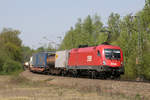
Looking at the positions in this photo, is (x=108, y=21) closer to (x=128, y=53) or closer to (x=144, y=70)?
(x=128, y=53)

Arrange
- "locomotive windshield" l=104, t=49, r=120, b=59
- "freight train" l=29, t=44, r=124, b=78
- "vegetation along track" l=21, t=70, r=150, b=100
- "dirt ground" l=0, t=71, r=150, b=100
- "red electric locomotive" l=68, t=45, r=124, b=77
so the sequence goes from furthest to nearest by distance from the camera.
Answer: "locomotive windshield" l=104, t=49, r=120, b=59 → "freight train" l=29, t=44, r=124, b=78 → "red electric locomotive" l=68, t=45, r=124, b=77 → "vegetation along track" l=21, t=70, r=150, b=100 → "dirt ground" l=0, t=71, r=150, b=100

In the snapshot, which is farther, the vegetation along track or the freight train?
the freight train

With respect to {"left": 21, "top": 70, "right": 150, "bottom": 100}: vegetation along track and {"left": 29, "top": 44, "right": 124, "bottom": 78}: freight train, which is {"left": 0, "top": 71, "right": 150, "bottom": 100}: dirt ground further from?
{"left": 29, "top": 44, "right": 124, "bottom": 78}: freight train

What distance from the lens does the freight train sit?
25.2 metres

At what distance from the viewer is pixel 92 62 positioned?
27094mm

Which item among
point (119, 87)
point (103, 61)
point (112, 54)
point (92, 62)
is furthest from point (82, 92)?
point (92, 62)

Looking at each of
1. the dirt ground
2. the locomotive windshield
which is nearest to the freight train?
the locomotive windshield

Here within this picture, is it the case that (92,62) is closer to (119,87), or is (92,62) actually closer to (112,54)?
(112,54)

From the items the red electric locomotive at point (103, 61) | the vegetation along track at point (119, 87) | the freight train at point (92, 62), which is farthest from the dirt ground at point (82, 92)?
the freight train at point (92, 62)

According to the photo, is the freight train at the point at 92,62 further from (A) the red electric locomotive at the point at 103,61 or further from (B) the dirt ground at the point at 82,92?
(B) the dirt ground at the point at 82,92

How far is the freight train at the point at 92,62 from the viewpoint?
992 inches

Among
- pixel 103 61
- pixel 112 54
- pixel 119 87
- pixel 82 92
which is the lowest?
pixel 82 92

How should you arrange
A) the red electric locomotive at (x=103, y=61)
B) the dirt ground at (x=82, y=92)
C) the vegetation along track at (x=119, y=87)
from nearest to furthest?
the dirt ground at (x=82, y=92) → the vegetation along track at (x=119, y=87) → the red electric locomotive at (x=103, y=61)

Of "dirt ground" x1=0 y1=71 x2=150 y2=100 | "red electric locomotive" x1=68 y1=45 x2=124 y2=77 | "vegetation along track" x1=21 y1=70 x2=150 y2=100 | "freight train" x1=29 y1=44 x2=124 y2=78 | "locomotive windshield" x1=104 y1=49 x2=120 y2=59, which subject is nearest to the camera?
"dirt ground" x1=0 y1=71 x2=150 y2=100
